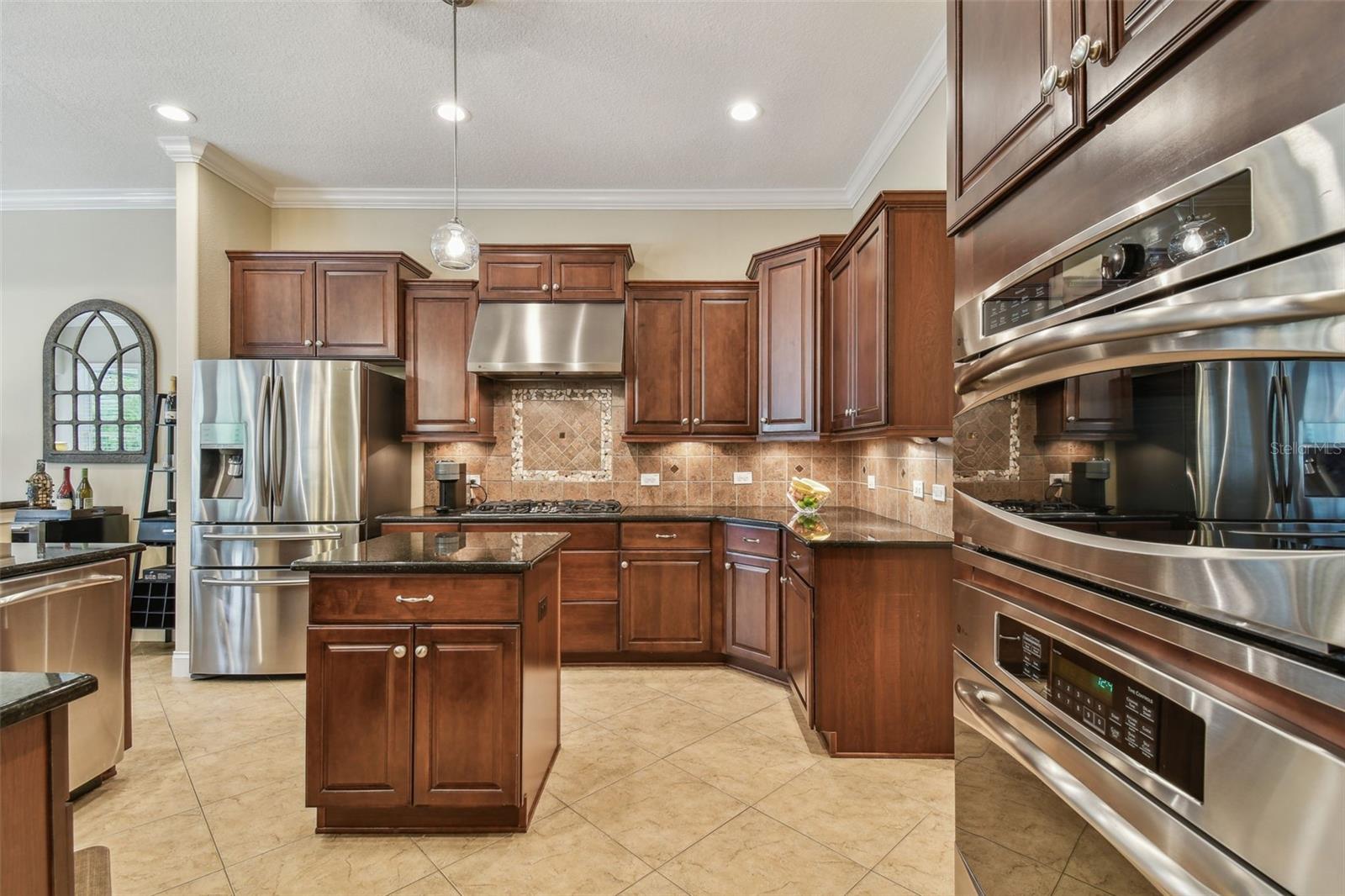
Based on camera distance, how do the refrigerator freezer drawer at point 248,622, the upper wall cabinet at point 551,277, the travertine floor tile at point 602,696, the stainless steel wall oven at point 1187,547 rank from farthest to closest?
the upper wall cabinet at point 551,277 < the refrigerator freezer drawer at point 248,622 < the travertine floor tile at point 602,696 < the stainless steel wall oven at point 1187,547

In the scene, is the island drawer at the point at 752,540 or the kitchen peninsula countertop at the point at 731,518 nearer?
the kitchen peninsula countertop at the point at 731,518

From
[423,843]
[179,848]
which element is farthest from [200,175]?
[423,843]

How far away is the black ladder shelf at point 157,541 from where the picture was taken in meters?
3.84

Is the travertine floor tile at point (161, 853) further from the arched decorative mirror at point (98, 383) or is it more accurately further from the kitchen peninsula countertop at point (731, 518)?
the arched decorative mirror at point (98, 383)

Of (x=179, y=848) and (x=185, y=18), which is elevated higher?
(x=185, y=18)

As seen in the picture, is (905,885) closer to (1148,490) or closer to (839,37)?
(1148,490)

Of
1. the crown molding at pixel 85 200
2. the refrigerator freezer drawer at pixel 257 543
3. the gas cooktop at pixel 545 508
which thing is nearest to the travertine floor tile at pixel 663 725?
the gas cooktop at pixel 545 508

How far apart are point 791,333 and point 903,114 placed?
1.26 m

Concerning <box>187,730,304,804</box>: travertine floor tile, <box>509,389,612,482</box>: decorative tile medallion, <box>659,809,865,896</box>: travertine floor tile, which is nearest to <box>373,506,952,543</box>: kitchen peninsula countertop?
<box>509,389,612,482</box>: decorative tile medallion

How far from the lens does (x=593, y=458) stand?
4258 mm

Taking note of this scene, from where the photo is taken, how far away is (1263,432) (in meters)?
0.47

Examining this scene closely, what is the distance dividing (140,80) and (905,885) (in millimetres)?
4777

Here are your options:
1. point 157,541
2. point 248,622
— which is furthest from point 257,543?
point 157,541

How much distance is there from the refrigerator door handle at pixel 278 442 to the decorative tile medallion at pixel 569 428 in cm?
140
